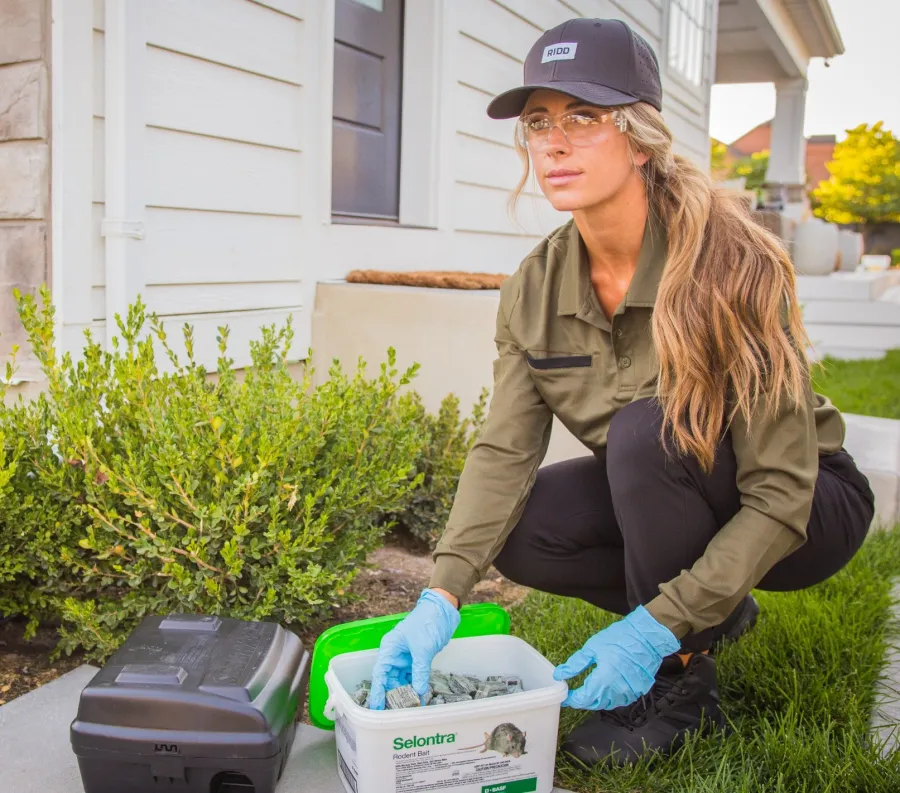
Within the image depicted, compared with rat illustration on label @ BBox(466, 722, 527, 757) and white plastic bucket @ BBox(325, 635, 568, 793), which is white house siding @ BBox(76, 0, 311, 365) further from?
rat illustration on label @ BBox(466, 722, 527, 757)

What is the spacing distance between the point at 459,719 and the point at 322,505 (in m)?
0.90

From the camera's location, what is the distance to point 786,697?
2.02 m

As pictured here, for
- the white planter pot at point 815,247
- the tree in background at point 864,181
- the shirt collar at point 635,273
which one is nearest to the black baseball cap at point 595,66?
the shirt collar at point 635,273

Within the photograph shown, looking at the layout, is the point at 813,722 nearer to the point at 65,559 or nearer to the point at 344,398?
the point at 344,398

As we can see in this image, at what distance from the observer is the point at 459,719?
5.17ft

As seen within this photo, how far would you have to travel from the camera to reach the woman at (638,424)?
68.2 inches

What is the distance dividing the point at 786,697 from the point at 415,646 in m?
0.86

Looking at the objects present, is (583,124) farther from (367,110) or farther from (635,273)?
(367,110)

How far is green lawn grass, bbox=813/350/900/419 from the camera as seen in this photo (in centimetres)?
607

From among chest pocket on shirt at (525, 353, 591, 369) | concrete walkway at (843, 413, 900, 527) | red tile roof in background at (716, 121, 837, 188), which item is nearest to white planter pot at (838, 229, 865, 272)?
concrete walkway at (843, 413, 900, 527)

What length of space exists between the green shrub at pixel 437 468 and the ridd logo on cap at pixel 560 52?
1419 mm

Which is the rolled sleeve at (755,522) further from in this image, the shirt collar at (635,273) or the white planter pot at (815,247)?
the white planter pot at (815,247)

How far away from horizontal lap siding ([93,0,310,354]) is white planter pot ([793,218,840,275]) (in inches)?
400

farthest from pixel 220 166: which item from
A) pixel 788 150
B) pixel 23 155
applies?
pixel 788 150
